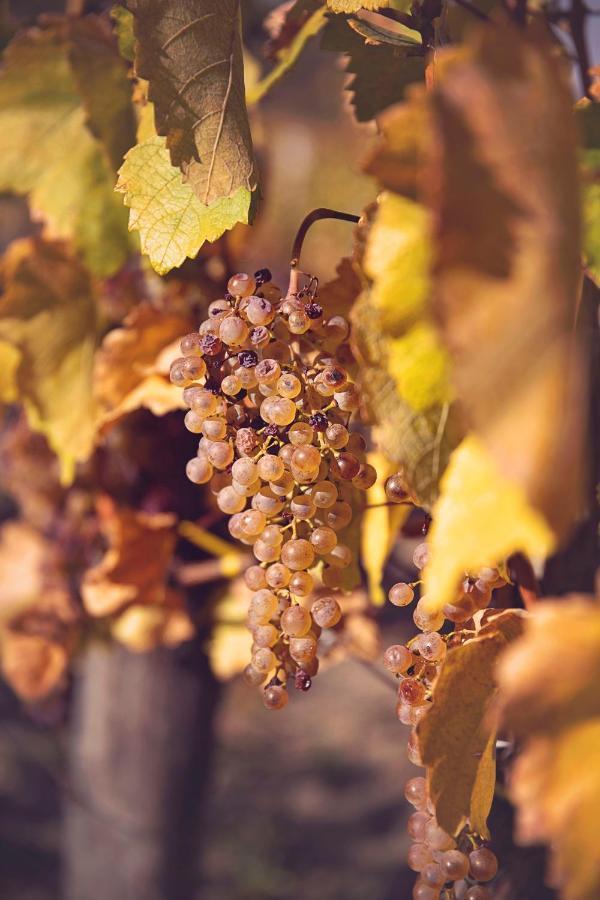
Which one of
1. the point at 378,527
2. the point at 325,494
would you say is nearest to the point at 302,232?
the point at 325,494

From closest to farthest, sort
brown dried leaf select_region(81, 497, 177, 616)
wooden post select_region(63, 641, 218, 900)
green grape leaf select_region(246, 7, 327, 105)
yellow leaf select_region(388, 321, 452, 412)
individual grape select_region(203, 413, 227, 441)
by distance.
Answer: yellow leaf select_region(388, 321, 452, 412) → individual grape select_region(203, 413, 227, 441) → green grape leaf select_region(246, 7, 327, 105) → brown dried leaf select_region(81, 497, 177, 616) → wooden post select_region(63, 641, 218, 900)

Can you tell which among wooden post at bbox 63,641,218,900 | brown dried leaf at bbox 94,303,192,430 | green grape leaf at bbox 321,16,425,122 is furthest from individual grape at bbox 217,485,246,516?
wooden post at bbox 63,641,218,900

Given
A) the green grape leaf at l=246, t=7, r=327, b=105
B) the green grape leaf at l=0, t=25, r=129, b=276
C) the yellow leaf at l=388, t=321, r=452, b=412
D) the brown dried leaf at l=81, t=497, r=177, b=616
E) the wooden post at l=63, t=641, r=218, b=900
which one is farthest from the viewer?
the wooden post at l=63, t=641, r=218, b=900

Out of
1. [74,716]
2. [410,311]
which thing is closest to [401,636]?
[74,716]

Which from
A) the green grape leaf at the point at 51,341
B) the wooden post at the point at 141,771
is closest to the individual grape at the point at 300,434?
the green grape leaf at the point at 51,341

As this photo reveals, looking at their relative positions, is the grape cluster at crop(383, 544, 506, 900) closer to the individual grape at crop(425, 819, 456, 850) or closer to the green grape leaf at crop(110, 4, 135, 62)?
the individual grape at crop(425, 819, 456, 850)
